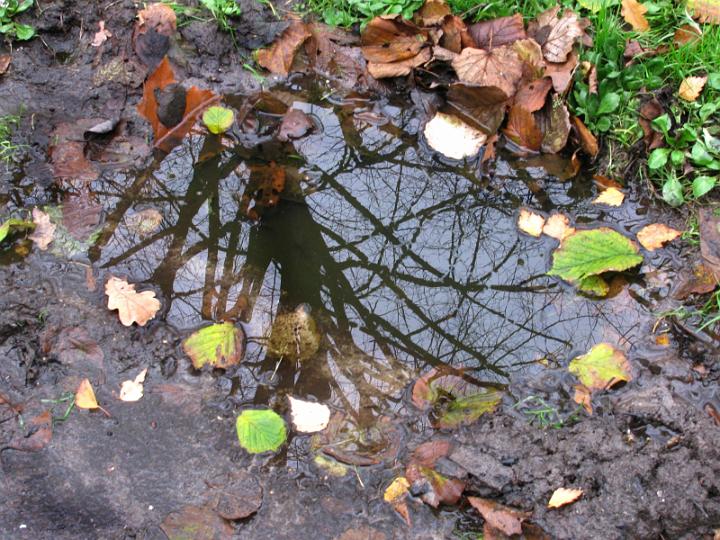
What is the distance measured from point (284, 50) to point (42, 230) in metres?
1.54

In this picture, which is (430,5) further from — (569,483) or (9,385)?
(9,385)

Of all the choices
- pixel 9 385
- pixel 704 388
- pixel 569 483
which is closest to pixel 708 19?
pixel 704 388

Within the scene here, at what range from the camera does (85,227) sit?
9.35ft

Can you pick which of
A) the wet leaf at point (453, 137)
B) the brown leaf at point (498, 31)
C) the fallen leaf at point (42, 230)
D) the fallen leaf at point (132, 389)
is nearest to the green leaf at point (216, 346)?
the fallen leaf at point (132, 389)

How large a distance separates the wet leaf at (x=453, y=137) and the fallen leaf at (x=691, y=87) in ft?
2.97

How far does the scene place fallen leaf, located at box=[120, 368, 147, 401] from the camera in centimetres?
239

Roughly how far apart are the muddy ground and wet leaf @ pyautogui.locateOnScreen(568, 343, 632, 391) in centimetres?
5

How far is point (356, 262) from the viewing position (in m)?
2.77

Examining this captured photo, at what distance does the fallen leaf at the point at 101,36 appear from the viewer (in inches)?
133

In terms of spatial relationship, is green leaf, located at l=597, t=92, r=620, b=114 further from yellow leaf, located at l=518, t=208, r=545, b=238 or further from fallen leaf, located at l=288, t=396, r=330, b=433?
fallen leaf, located at l=288, t=396, r=330, b=433

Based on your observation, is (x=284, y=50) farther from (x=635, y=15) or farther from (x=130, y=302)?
(x=635, y=15)

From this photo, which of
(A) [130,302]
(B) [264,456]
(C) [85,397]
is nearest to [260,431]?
(B) [264,456]

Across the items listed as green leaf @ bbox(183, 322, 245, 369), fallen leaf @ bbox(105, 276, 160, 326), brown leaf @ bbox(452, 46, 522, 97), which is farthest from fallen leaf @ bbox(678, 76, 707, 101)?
fallen leaf @ bbox(105, 276, 160, 326)

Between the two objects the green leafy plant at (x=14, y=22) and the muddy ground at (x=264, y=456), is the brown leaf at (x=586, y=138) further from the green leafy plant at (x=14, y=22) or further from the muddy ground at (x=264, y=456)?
the green leafy plant at (x=14, y=22)
